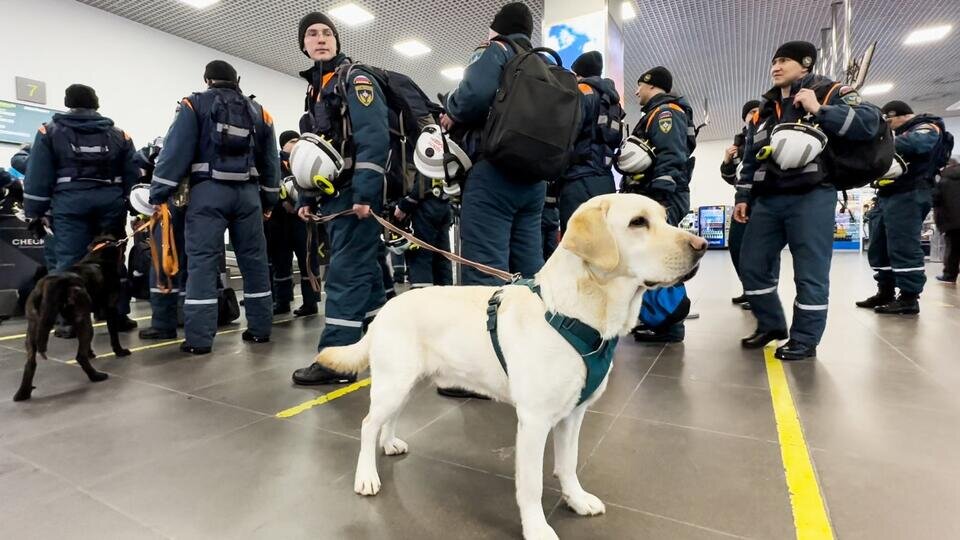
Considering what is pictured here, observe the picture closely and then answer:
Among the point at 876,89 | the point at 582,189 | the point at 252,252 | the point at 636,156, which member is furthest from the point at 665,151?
the point at 876,89

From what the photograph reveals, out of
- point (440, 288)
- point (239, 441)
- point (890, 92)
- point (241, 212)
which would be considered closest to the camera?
point (440, 288)

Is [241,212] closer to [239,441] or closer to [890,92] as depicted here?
[239,441]

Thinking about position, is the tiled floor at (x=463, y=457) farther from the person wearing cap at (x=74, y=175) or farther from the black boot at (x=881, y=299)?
the black boot at (x=881, y=299)

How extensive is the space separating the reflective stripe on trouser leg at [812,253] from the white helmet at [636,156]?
1.04 metres

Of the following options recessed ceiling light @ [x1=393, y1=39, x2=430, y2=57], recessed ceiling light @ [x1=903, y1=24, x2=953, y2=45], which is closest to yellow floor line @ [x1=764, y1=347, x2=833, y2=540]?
recessed ceiling light @ [x1=393, y1=39, x2=430, y2=57]

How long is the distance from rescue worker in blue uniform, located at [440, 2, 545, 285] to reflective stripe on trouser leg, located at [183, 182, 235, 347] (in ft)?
7.03

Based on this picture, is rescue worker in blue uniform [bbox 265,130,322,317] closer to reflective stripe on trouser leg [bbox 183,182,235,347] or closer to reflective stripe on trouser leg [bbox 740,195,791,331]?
reflective stripe on trouser leg [bbox 183,182,235,347]

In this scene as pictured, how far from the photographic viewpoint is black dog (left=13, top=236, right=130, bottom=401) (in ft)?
8.54

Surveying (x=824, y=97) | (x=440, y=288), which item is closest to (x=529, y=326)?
(x=440, y=288)

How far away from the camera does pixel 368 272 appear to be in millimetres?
2799

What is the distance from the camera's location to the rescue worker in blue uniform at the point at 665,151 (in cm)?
342

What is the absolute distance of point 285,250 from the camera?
531 centimetres

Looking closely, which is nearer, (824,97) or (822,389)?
(822,389)

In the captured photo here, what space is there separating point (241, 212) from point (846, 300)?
6954 mm
